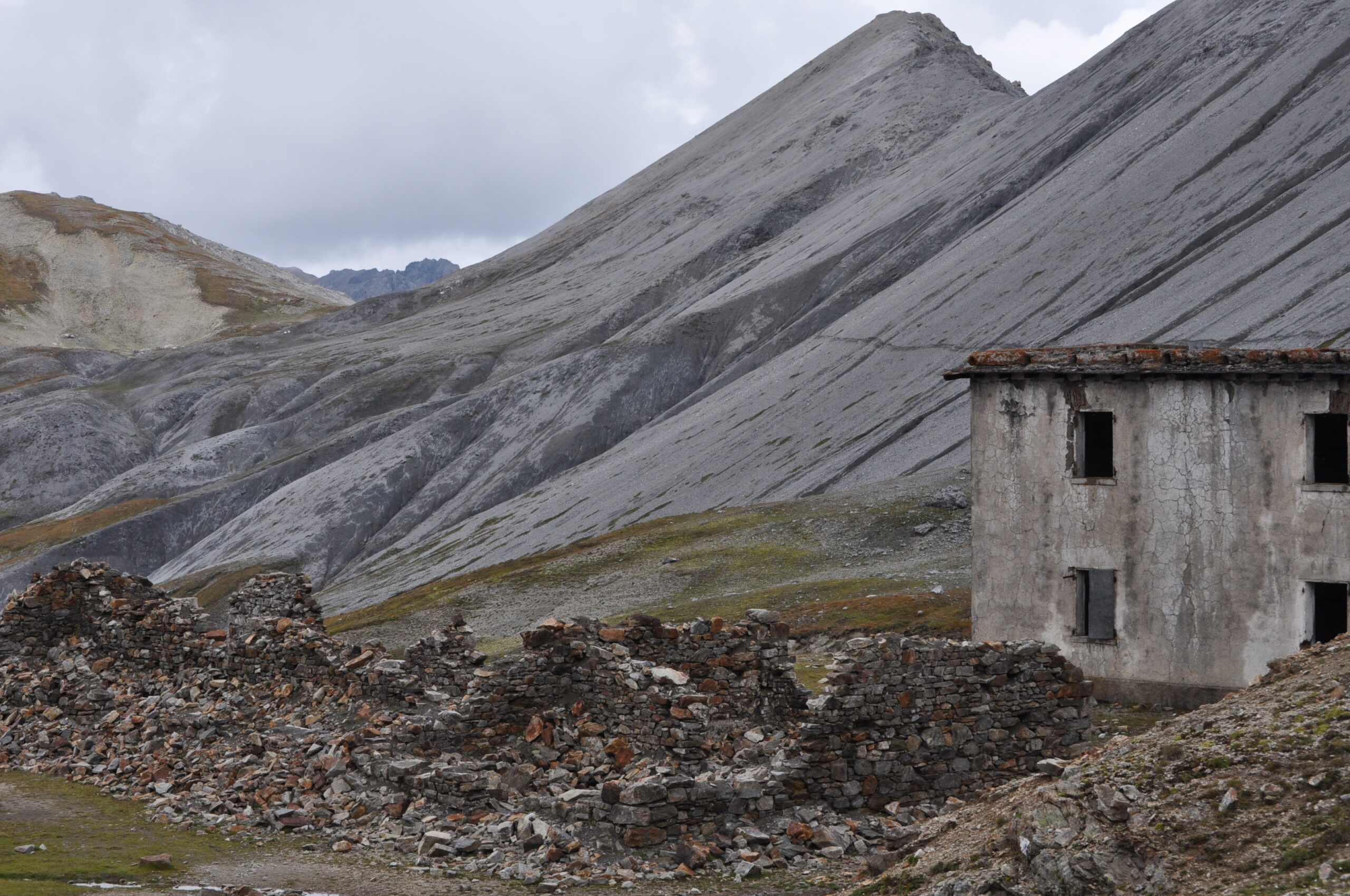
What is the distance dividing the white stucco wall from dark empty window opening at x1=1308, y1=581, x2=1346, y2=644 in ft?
0.97

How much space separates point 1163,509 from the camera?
113 feet

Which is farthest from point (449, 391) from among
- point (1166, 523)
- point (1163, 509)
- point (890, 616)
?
point (1166, 523)

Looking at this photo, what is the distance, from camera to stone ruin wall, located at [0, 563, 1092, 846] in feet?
65.3

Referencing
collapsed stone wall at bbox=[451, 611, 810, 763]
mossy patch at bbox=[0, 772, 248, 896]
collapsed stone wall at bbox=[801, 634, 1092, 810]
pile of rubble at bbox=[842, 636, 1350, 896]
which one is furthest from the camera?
collapsed stone wall at bbox=[451, 611, 810, 763]

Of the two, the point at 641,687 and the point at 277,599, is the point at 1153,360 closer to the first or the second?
the point at 641,687

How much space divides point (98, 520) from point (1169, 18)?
13226 cm

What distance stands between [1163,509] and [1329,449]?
14.8 ft

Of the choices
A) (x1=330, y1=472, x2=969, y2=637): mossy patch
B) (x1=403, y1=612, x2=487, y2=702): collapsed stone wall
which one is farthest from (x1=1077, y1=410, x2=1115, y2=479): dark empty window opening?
(x1=403, y1=612, x2=487, y2=702): collapsed stone wall

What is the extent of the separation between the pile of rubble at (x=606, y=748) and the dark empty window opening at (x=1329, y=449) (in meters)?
16.5

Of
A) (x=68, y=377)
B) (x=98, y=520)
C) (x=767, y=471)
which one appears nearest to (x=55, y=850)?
(x=767, y=471)

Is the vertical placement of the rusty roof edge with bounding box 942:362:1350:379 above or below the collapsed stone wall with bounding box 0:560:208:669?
above

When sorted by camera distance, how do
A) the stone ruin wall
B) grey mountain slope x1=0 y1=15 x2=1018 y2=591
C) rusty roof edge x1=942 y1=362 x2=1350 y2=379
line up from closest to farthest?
the stone ruin wall, rusty roof edge x1=942 y1=362 x2=1350 y2=379, grey mountain slope x1=0 y1=15 x2=1018 y2=591

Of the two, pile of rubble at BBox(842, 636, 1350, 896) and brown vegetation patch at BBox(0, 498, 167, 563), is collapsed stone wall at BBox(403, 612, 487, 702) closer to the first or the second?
pile of rubble at BBox(842, 636, 1350, 896)

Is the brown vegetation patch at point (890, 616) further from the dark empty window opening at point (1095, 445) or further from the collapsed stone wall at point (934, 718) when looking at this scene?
the collapsed stone wall at point (934, 718)
